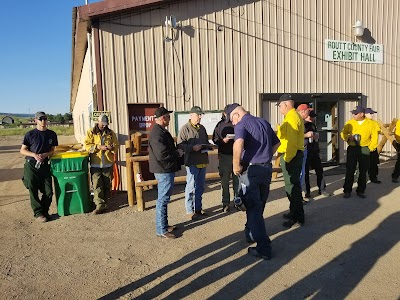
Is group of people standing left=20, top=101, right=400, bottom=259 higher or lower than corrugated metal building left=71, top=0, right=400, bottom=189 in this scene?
lower

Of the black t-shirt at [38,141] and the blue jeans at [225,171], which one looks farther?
the blue jeans at [225,171]

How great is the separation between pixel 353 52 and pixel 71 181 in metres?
8.60

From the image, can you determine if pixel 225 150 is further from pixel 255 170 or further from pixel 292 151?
pixel 255 170

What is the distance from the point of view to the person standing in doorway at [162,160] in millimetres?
4211

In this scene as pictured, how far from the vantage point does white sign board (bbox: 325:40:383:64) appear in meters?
9.11

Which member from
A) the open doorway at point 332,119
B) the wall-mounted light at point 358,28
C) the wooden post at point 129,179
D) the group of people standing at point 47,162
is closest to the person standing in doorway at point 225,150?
the wooden post at point 129,179

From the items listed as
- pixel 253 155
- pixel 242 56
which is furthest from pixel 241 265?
pixel 242 56

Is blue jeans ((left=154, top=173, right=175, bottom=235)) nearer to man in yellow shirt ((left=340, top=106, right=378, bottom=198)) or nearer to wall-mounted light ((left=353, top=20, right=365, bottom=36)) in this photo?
man in yellow shirt ((left=340, top=106, right=378, bottom=198))

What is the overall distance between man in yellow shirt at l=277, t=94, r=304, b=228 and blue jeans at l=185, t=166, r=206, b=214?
140cm

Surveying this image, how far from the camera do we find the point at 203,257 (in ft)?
12.5

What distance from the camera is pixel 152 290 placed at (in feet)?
10.3

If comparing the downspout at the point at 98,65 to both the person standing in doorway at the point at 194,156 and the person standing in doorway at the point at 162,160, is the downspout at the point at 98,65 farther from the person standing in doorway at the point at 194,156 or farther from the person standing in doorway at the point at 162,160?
the person standing in doorway at the point at 162,160

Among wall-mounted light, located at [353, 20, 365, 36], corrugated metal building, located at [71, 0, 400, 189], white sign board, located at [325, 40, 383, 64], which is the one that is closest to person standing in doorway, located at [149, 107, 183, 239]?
corrugated metal building, located at [71, 0, 400, 189]

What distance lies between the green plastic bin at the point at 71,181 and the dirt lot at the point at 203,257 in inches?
9.5
